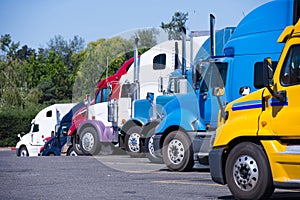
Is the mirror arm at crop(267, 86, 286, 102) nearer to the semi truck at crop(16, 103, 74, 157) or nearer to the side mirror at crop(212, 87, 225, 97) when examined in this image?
the side mirror at crop(212, 87, 225, 97)

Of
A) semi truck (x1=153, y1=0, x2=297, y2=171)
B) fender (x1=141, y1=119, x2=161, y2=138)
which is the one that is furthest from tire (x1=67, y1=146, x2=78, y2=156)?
semi truck (x1=153, y1=0, x2=297, y2=171)

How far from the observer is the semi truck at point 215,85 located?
1426 centimetres

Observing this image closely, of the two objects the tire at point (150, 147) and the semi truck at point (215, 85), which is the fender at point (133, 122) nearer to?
the tire at point (150, 147)

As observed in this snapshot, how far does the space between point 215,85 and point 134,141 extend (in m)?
7.04

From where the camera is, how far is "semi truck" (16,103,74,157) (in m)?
32.8

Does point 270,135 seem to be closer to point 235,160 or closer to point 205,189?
point 235,160

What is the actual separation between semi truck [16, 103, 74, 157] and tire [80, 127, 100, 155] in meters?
7.89

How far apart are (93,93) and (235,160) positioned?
1743 cm

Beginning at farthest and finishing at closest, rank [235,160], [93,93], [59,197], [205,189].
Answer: [93,93]
[205,189]
[59,197]
[235,160]

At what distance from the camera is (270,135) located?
9.10 m

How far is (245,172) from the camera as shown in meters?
9.41

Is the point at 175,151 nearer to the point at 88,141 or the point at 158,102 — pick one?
the point at 158,102

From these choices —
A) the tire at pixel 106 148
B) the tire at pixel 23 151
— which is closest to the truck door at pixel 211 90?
the tire at pixel 106 148

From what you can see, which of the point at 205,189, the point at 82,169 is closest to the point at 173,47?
the point at 82,169
